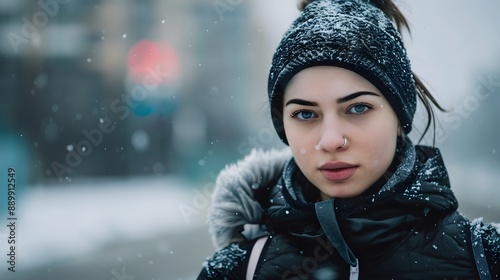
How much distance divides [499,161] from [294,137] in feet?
44.2

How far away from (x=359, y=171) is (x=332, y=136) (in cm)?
16

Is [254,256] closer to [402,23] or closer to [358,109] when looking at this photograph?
[358,109]

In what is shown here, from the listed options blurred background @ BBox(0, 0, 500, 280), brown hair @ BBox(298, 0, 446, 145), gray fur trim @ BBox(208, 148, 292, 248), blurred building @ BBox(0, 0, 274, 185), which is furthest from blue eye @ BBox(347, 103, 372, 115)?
blurred building @ BBox(0, 0, 274, 185)

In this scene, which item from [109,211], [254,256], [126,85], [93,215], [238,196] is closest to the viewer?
[254,256]

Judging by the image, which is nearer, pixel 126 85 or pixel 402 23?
pixel 402 23

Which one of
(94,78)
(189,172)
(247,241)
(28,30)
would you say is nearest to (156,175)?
(189,172)

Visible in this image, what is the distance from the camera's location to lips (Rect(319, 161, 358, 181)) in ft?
5.34

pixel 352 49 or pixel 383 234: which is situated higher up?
pixel 352 49

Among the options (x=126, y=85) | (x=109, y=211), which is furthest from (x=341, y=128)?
(x=126, y=85)

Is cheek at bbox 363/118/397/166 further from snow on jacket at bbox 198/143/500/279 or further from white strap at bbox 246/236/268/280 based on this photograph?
white strap at bbox 246/236/268/280

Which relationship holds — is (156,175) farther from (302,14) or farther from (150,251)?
(302,14)

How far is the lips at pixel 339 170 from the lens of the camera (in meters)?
1.63

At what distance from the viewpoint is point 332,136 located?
158cm

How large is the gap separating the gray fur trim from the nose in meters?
0.46
